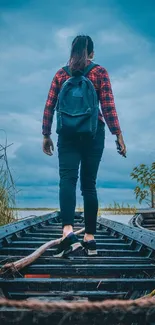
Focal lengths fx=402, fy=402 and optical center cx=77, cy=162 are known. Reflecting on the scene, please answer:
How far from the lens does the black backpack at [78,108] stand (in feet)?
9.62

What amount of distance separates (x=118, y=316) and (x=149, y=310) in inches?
3.5

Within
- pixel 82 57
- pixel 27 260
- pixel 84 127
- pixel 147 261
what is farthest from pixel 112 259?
pixel 82 57

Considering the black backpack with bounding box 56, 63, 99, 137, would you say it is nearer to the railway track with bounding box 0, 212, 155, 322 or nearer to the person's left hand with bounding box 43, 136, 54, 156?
the person's left hand with bounding box 43, 136, 54, 156

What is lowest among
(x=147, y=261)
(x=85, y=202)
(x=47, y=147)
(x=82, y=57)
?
(x=147, y=261)

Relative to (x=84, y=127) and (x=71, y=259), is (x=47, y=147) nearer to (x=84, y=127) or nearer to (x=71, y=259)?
(x=84, y=127)

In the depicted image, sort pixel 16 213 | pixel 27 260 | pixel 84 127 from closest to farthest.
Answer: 1. pixel 27 260
2. pixel 84 127
3. pixel 16 213

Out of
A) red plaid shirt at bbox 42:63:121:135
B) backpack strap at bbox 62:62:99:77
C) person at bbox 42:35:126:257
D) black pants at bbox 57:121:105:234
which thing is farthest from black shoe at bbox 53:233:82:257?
backpack strap at bbox 62:62:99:77

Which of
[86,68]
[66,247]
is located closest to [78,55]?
[86,68]

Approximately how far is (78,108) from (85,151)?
0.36 meters

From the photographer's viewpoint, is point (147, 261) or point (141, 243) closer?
point (147, 261)

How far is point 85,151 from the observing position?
314 centimetres

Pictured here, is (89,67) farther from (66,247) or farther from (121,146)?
(66,247)

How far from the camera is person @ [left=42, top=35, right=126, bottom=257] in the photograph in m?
3.08

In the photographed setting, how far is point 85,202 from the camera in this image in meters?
3.21
